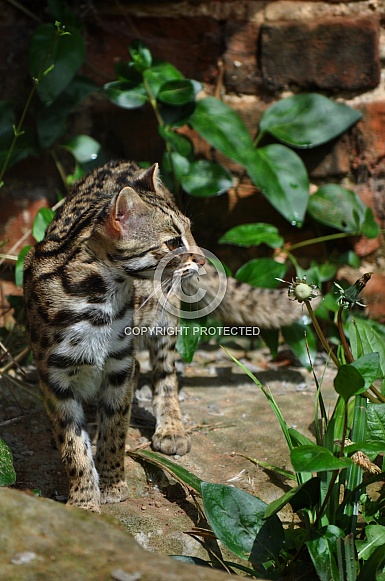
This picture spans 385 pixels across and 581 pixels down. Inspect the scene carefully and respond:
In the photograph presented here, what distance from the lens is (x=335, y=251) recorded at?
4938 millimetres

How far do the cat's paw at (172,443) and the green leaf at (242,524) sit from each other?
35.8 inches

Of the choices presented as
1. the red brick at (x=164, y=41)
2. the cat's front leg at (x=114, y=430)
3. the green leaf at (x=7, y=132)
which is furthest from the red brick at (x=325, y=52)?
the cat's front leg at (x=114, y=430)

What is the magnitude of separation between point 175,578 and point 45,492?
1418mm

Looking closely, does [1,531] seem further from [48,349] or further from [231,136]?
[231,136]

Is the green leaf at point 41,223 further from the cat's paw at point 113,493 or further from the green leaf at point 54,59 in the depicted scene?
the cat's paw at point 113,493

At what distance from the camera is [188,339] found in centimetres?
427

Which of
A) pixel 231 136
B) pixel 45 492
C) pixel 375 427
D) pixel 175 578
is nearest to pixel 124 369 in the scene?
pixel 45 492

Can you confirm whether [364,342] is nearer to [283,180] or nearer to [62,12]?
[283,180]

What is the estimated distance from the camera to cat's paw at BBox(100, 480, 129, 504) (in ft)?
11.1

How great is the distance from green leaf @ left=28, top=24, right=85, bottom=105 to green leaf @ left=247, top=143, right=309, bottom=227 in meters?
1.15

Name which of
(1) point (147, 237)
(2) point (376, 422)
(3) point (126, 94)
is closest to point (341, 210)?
(3) point (126, 94)

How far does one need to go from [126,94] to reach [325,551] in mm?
2931

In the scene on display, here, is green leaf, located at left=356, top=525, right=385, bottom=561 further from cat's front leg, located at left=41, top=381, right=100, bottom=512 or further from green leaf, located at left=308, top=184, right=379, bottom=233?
green leaf, located at left=308, top=184, right=379, bottom=233

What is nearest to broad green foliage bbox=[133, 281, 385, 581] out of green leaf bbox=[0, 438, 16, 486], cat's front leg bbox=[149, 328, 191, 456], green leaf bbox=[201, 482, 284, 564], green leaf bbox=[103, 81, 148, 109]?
green leaf bbox=[201, 482, 284, 564]
